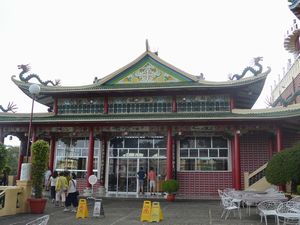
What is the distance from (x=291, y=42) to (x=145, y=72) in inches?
700

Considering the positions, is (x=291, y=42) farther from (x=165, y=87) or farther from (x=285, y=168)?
(x=285, y=168)

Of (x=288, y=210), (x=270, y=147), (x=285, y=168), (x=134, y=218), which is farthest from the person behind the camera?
(x=270, y=147)

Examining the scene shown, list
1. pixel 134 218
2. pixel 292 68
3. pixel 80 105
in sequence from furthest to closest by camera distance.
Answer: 1. pixel 292 68
2. pixel 80 105
3. pixel 134 218

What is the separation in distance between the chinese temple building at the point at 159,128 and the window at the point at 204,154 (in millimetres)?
61

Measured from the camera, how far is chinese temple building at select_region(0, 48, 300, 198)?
18.8 m

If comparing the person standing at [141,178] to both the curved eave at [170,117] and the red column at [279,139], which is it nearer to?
the curved eave at [170,117]

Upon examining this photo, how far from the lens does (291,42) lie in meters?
31.4

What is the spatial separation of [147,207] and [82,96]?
12.3 meters

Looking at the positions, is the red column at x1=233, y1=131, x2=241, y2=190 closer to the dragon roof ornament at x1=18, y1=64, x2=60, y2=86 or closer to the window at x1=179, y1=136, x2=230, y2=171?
the window at x1=179, y1=136, x2=230, y2=171

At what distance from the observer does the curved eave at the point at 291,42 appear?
100 feet

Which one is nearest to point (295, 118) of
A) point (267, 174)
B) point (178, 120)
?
point (267, 174)

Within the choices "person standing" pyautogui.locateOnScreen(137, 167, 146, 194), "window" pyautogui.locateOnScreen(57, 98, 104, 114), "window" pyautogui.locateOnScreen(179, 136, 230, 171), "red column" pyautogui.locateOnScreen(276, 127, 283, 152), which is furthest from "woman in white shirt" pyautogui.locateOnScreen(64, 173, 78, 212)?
"red column" pyautogui.locateOnScreen(276, 127, 283, 152)

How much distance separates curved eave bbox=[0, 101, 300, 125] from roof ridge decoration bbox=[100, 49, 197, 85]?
2.40 meters

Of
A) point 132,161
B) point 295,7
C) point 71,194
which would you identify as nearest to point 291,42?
point 295,7
